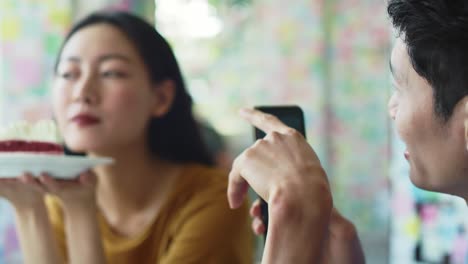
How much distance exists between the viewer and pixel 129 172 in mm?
1159

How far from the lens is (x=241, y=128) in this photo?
5.88 ft

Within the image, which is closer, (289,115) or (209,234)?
(289,115)

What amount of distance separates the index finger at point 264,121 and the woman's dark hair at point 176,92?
0.48m

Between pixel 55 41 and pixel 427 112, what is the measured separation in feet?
3.73

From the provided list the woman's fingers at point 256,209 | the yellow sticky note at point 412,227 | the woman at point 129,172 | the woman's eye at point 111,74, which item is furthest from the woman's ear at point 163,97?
the yellow sticky note at point 412,227

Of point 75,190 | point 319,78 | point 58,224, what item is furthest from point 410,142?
point 319,78

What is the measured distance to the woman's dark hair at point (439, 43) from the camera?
1.84 ft

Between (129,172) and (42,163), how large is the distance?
308mm

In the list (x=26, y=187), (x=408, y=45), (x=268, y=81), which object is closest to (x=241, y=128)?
(x=268, y=81)

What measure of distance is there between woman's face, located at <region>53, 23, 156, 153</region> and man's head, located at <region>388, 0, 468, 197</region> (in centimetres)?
58

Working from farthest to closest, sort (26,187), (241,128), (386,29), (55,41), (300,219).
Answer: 1. (386,29)
2. (241,128)
3. (55,41)
4. (26,187)
5. (300,219)

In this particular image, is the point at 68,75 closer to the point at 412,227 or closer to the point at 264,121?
the point at 264,121

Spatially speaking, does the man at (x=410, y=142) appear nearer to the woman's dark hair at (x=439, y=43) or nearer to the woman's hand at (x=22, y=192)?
the woman's dark hair at (x=439, y=43)

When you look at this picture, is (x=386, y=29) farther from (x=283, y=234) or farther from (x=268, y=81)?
(x=283, y=234)
